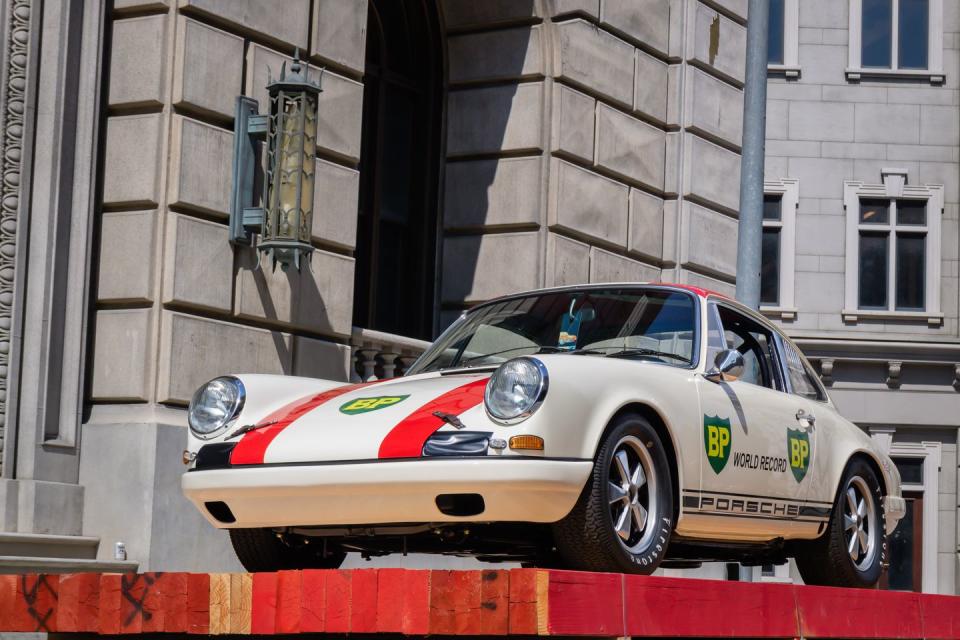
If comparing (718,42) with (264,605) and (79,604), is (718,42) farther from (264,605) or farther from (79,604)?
(264,605)

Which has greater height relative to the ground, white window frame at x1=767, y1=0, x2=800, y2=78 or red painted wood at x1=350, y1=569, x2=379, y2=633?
white window frame at x1=767, y1=0, x2=800, y2=78

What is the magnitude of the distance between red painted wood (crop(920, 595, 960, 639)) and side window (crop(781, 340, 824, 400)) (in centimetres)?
164

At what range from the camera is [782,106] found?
28.0 meters

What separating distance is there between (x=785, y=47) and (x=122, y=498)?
68.1 ft

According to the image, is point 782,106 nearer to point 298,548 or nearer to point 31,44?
point 31,44

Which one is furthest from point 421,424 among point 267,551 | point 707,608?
point 707,608

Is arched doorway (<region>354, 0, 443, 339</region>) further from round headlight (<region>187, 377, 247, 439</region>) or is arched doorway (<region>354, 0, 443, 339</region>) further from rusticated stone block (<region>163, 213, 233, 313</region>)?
round headlight (<region>187, 377, 247, 439</region>)

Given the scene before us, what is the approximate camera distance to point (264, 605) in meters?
4.40

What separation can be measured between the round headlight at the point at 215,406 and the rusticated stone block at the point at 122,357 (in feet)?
11.8

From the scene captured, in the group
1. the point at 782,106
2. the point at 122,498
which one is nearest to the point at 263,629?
the point at 122,498

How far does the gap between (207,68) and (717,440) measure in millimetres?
5475


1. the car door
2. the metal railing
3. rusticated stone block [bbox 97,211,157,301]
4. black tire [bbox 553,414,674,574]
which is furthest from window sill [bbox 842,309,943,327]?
black tire [bbox 553,414,674,574]

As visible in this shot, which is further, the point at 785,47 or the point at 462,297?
the point at 785,47

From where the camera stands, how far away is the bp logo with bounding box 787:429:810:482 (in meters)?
7.40
